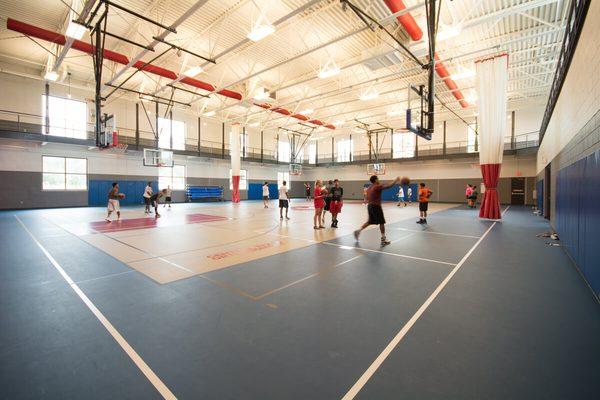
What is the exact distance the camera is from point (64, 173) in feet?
64.4

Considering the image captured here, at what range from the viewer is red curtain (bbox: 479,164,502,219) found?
38.3 feet

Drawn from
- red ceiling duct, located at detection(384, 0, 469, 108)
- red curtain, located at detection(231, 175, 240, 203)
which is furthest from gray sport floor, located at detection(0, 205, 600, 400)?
red curtain, located at detection(231, 175, 240, 203)

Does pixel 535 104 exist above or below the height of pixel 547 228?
above

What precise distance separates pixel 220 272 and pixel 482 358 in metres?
3.79

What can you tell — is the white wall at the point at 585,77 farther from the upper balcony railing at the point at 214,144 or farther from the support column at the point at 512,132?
the support column at the point at 512,132

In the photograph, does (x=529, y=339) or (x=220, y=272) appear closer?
(x=529, y=339)

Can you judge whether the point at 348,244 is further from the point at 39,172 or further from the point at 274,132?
the point at 274,132

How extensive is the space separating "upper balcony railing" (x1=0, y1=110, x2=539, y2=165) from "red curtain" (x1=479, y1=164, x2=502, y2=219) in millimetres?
13548

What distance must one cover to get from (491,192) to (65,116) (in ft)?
87.0

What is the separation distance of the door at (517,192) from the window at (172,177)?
30.0 m

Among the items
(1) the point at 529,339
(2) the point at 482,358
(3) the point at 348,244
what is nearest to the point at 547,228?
(3) the point at 348,244

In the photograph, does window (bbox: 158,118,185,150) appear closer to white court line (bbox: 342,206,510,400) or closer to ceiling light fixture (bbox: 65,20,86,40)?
ceiling light fixture (bbox: 65,20,86,40)

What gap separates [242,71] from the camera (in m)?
17.9

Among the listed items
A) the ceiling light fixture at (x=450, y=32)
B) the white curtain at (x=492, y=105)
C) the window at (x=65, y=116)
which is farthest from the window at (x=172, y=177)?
the white curtain at (x=492, y=105)
